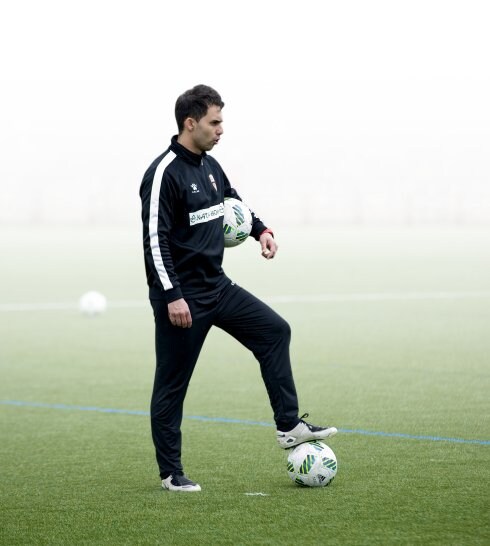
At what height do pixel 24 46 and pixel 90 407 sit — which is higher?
pixel 24 46

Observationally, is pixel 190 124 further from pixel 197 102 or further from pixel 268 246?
pixel 268 246

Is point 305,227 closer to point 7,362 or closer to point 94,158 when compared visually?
point 94,158

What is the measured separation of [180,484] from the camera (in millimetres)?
6246

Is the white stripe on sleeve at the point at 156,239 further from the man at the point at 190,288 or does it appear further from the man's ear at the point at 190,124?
the man's ear at the point at 190,124

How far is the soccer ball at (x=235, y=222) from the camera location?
6543 mm

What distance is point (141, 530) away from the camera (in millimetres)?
5344

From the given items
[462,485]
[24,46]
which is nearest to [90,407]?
[462,485]

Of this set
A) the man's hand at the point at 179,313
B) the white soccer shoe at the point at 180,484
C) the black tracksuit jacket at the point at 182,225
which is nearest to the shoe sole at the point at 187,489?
the white soccer shoe at the point at 180,484

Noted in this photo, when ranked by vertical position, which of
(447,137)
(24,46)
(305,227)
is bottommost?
(305,227)

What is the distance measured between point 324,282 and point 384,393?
14798 mm

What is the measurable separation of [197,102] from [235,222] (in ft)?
2.54

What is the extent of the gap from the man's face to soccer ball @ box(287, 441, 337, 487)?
1741 millimetres

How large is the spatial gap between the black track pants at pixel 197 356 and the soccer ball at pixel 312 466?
17 cm

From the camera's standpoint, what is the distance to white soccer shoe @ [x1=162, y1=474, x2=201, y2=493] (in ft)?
20.4
